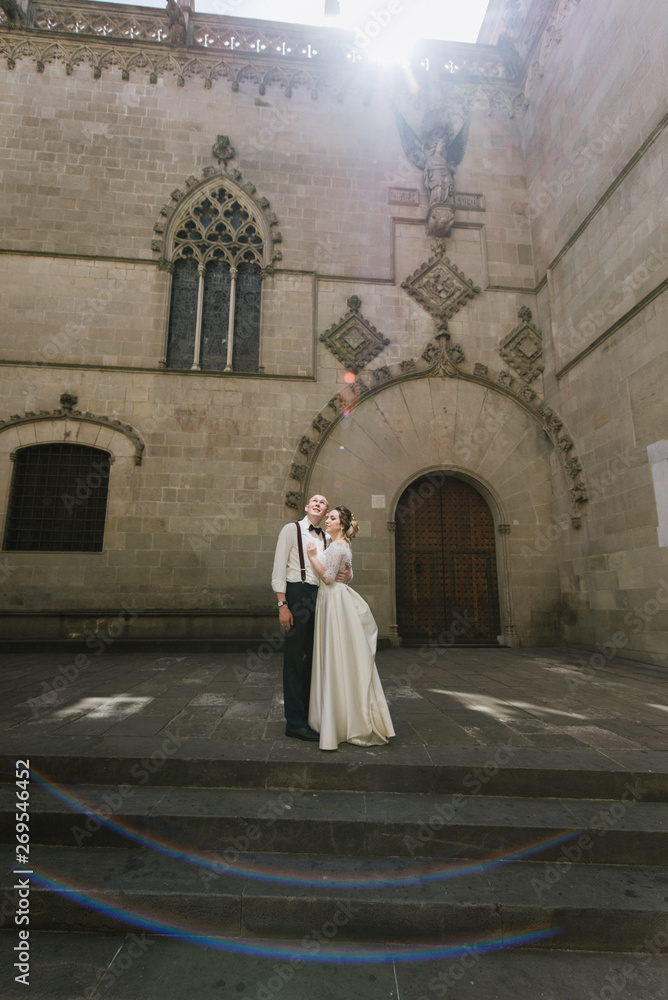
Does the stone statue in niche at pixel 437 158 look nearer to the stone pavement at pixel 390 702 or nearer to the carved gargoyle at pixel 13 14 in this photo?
the carved gargoyle at pixel 13 14

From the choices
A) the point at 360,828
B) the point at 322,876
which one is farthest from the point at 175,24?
the point at 322,876

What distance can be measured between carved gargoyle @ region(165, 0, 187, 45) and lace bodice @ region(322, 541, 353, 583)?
1339 centimetres

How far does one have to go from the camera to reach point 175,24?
1091 centimetres

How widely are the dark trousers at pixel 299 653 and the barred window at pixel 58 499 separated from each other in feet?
21.5

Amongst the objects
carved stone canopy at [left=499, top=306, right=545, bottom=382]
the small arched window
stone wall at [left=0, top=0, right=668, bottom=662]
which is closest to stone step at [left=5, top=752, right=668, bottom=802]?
stone wall at [left=0, top=0, right=668, bottom=662]

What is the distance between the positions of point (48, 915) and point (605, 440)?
958 cm

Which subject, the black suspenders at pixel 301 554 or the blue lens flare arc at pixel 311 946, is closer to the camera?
the blue lens flare arc at pixel 311 946

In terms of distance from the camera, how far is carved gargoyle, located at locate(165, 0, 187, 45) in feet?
34.9

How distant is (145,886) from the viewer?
2633 mm

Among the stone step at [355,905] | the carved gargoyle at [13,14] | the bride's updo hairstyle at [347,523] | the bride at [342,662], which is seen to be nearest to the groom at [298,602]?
the bride at [342,662]

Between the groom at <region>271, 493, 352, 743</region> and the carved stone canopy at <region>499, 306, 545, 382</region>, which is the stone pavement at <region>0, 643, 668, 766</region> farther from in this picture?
the carved stone canopy at <region>499, 306, 545, 382</region>

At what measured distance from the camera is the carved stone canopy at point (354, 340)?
1048cm

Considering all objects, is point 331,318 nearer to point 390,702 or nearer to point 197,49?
point 197,49

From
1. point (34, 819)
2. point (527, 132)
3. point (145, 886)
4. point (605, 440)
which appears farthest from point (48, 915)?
point (527, 132)
